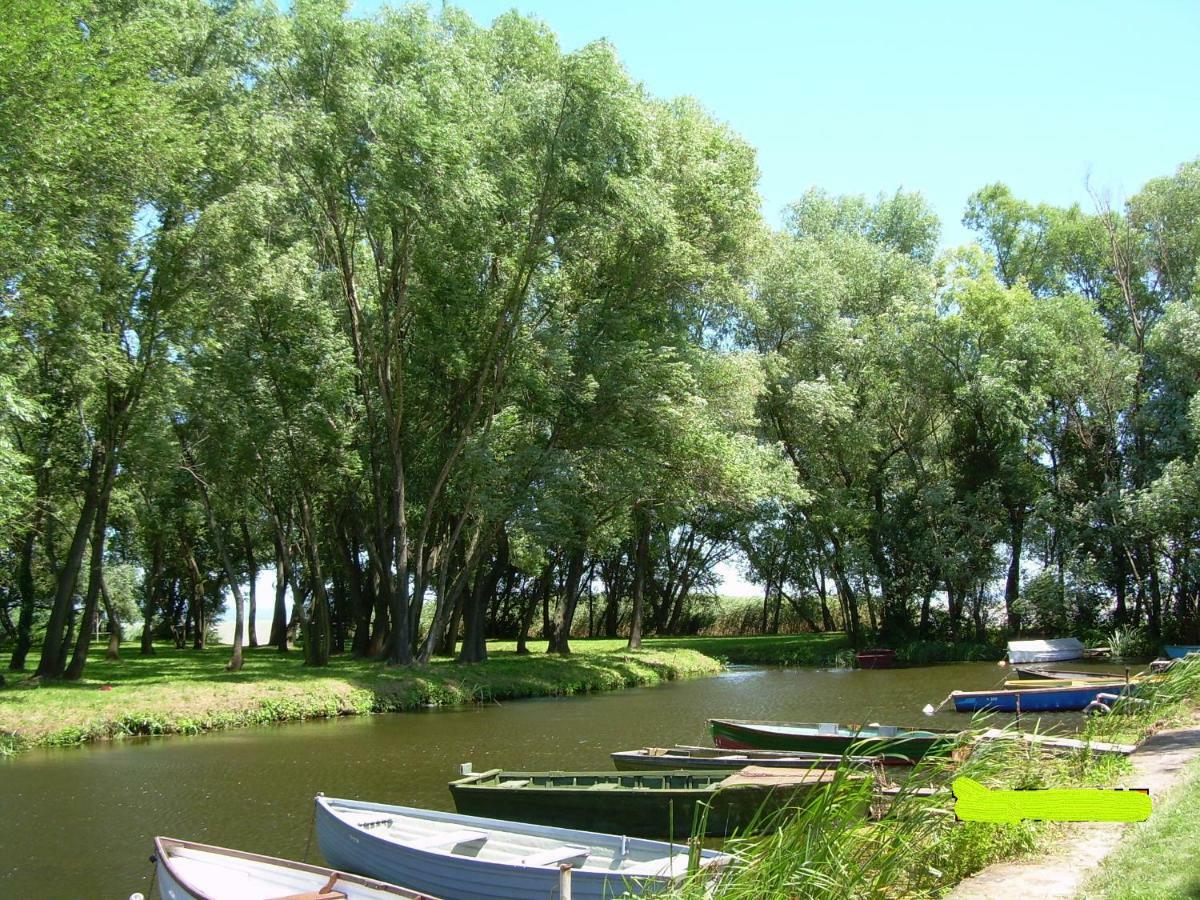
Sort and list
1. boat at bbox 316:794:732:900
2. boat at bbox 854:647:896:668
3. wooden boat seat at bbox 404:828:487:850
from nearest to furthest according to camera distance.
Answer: boat at bbox 316:794:732:900 < wooden boat seat at bbox 404:828:487:850 < boat at bbox 854:647:896:668

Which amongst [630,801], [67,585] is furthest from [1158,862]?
[67,585]

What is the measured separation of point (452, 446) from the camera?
97.3 feet

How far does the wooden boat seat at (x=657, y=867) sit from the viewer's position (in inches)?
325

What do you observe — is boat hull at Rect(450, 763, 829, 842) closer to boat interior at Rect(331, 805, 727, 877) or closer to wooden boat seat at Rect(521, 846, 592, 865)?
boat interior at Rect(331, 805, 727, 877)

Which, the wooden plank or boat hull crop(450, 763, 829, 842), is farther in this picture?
boat hull crop(450, 763, 829, 842)

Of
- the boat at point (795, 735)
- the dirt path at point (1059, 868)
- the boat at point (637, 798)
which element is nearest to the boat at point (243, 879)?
the boat at point (637, 798)

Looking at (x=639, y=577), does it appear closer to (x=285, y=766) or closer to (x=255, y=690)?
(x=255, y=690)

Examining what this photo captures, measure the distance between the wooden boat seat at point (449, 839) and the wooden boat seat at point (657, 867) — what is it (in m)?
1.96

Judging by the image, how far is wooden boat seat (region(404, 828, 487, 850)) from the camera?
388 inches

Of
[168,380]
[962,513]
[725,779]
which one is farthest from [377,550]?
[962,513]

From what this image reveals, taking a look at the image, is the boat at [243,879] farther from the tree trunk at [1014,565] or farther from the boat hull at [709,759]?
the tree trunk at [1014,565]

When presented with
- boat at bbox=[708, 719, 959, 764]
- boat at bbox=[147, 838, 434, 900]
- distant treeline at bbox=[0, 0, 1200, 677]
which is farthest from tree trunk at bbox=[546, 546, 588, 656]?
boat at bbox=[147, 838, 434, 900]

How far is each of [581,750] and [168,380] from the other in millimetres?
14364

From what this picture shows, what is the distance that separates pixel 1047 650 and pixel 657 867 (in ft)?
100
